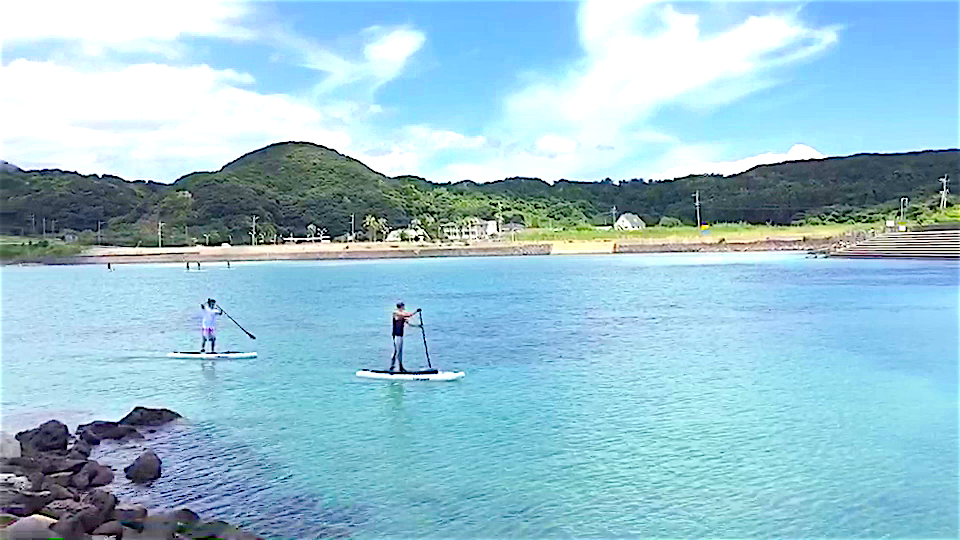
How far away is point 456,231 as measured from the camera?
141 metres

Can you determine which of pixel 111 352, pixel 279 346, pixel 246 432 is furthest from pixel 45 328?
pixel 246 432

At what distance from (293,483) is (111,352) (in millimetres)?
15537

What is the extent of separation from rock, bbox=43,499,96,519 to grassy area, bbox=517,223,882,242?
103 meters

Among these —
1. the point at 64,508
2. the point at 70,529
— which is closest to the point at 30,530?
the point at 70,529

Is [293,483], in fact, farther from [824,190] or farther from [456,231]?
[824,190]

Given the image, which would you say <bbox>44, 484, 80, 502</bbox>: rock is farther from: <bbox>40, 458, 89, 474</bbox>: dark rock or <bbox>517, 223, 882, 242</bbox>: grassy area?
<bbox>517, 223, 882, 242</bbox>: grassy area

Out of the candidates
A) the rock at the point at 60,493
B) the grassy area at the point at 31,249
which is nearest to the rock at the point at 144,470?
the rock at the point at 60,493

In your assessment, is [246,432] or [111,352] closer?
[246,432]

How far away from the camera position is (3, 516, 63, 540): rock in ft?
22.1

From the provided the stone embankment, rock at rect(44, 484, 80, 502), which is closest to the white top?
Answer: the stone embankment

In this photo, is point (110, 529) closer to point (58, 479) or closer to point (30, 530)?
point (30, 530)

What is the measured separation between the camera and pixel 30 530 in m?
6.84

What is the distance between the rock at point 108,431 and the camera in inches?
497

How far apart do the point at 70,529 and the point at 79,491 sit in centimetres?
283
